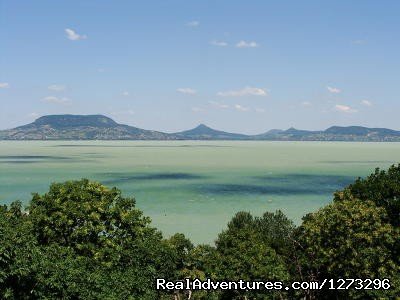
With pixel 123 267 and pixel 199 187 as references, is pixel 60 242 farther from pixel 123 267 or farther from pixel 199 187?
pixel 199 187

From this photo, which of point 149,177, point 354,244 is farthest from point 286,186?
point 354,244

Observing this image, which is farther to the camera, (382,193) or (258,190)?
(258,190)

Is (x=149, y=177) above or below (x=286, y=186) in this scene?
above

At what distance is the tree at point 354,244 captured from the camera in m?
30.3

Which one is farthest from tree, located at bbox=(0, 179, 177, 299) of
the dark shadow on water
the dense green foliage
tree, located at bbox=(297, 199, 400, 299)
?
the dark shadow on water

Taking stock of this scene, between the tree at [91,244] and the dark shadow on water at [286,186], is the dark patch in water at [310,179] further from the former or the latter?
the tree at [91,244]

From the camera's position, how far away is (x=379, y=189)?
1452 inches

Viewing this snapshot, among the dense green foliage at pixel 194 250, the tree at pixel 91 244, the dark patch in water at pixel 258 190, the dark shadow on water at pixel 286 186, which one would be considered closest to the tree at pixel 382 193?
the dense green foliage at pixel 194 250

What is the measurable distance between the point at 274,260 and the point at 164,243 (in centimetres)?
943

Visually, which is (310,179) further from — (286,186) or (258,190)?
(258,190)

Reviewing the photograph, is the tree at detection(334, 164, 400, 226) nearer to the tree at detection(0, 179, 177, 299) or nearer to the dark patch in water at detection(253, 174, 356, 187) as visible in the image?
the tree at detection(0, 179, 177, 299)

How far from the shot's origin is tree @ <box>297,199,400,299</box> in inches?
1193

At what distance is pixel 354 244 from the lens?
31.4 m

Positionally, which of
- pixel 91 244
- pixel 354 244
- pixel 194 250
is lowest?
pixel 194 250
